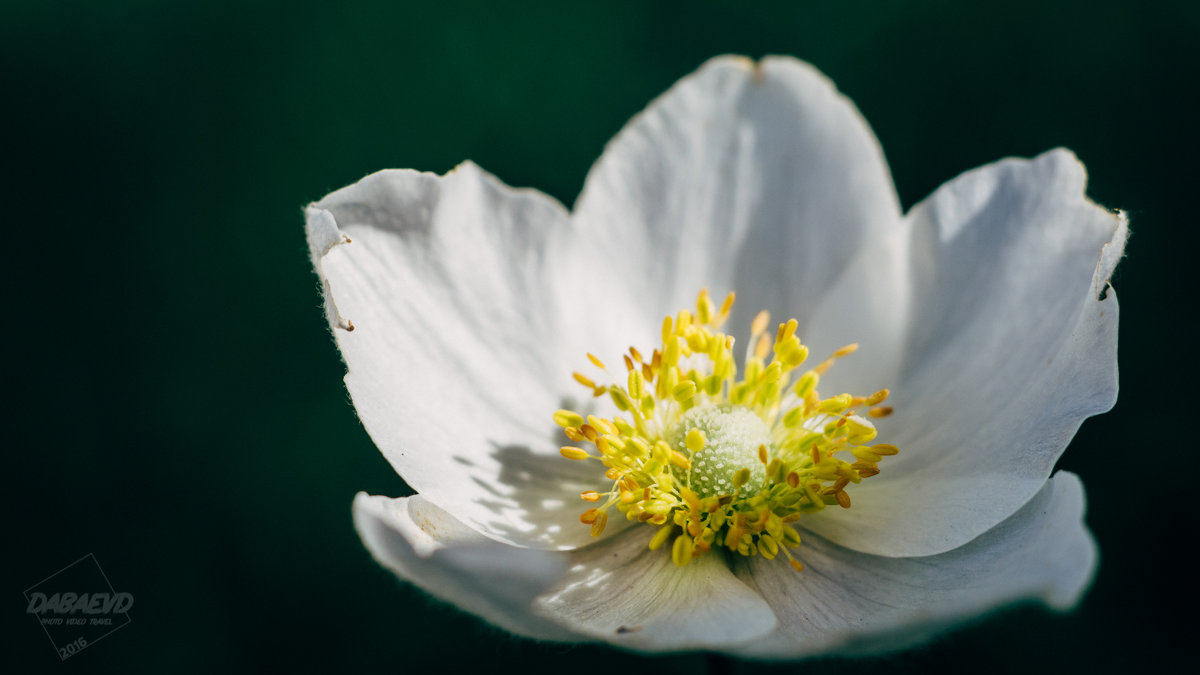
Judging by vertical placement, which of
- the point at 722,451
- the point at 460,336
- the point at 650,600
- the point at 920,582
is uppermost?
the point at 460,336

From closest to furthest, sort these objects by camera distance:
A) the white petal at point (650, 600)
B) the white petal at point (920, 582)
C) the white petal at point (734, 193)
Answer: the white petal at point (920, 582) < the white petal at point (650, 600) < the white petal at point (734, 193)

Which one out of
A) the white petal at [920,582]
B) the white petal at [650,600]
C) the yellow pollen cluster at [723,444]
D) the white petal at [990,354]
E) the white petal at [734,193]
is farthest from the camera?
the white petal at [734,193]

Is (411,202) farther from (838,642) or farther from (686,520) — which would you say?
(838,642)

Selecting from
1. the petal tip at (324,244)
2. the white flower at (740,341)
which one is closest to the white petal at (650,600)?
the white flower at (740,341)

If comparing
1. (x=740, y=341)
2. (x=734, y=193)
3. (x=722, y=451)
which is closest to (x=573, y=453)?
(x=722, y=451)

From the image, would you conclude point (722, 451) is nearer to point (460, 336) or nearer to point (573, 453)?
point (573, 453)

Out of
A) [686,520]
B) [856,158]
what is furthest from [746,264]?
[686,520]

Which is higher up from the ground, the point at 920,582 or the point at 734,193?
the point at 734,193

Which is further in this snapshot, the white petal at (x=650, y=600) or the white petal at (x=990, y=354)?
the white petal at (x=990, y=354)

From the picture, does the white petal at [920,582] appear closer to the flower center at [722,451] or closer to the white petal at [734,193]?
the flower center at [722,451]
